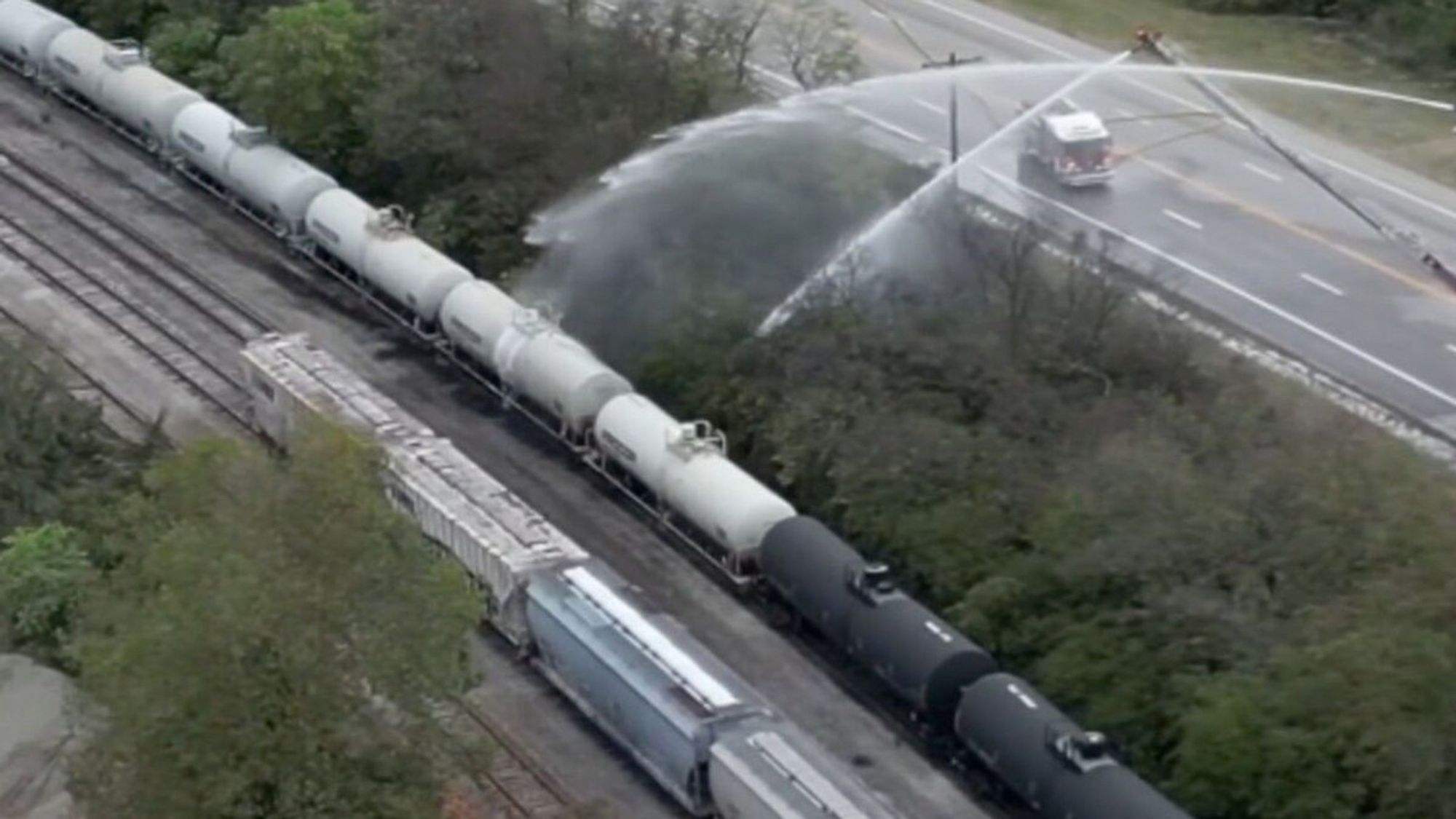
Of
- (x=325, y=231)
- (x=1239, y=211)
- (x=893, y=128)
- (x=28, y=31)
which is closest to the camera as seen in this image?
(x=325, y=231)

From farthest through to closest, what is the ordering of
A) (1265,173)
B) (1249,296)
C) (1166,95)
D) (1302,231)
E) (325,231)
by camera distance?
(1166,95) < (1265,173) < (1302,231) < (325,231) < (1249,296)

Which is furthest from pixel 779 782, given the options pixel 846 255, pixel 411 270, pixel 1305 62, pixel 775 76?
pixel 1305 62

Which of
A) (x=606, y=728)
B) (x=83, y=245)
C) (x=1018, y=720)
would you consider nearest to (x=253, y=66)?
(x=83, y=245)

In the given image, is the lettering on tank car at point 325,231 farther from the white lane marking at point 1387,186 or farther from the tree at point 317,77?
the white lane marking at point 1387,186

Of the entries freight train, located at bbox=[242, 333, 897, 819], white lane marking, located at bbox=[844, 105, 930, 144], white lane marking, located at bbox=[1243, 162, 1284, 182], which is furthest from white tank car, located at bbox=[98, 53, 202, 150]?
white lane marking, located at bbox=[1243, 162, 1284, 182]

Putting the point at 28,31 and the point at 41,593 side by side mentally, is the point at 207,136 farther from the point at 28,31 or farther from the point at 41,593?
the point at 41,593

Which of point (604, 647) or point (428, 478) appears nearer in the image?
point (604, 647)

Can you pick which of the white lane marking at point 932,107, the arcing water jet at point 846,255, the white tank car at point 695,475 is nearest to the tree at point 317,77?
the white lane marking at point 932,107

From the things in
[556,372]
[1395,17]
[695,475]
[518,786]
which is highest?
[1395,17]

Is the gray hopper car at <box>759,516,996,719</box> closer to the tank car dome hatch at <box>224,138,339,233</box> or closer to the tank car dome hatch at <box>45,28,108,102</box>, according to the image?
the tank car dome hatch at <box>224,138,339,233</box>
